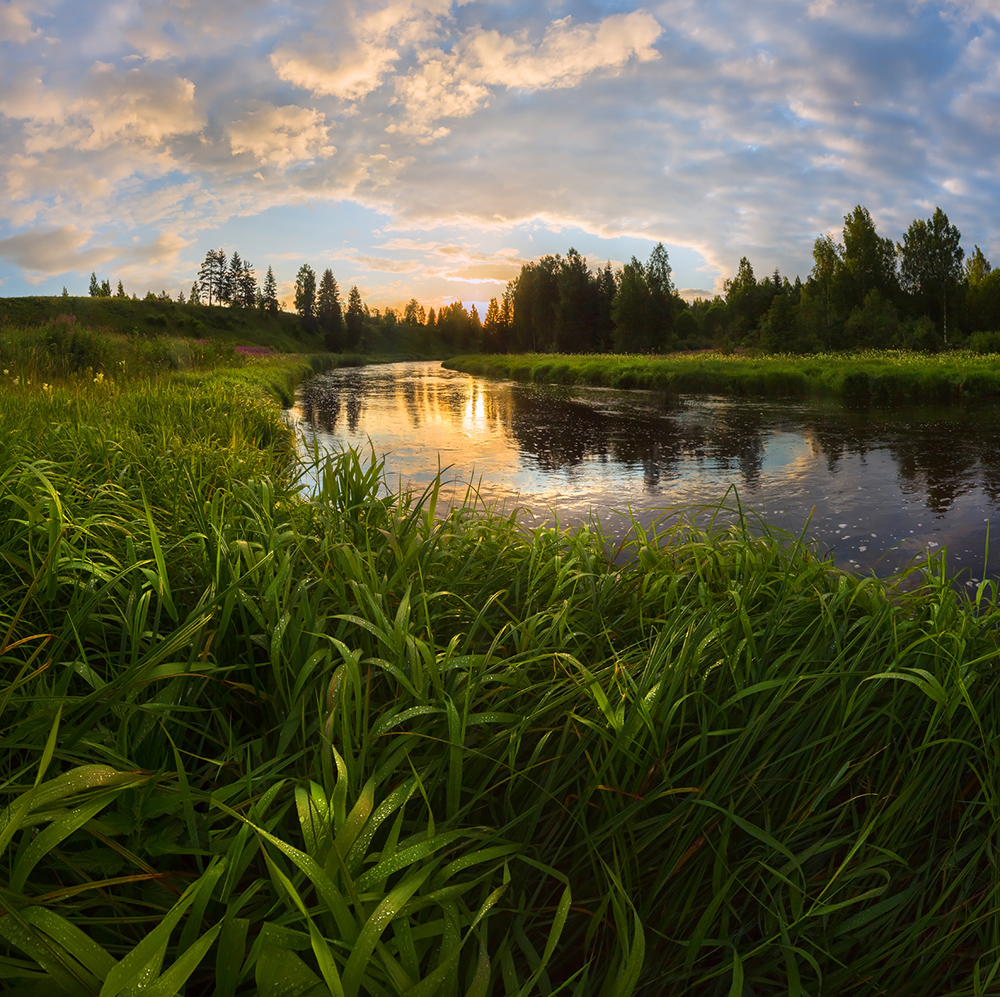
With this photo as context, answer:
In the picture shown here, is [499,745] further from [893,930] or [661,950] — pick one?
[893,930]

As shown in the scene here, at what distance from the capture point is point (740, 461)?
8016mm

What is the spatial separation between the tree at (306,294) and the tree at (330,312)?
99cm

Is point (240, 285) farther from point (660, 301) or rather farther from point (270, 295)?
point (660, 301)

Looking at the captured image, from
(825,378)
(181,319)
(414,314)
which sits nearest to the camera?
(825,378)

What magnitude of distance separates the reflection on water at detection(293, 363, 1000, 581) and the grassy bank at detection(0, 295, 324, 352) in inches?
1743

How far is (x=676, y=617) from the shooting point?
6.40 feet

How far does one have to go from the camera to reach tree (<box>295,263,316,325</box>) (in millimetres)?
87938

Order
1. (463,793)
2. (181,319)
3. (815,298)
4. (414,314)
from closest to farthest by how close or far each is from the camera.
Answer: (463,793) < (815,298) < (181,319) < (414,314)

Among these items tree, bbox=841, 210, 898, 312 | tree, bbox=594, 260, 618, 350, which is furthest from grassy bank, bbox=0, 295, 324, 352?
tree, bbox=841, 210, 898, 312

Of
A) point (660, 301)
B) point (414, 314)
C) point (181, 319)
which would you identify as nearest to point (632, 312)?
point (660, 301)

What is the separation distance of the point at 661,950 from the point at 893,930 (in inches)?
20.7

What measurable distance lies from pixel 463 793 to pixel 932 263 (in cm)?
5549

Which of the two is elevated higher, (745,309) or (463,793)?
(745,309)

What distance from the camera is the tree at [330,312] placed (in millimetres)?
85938
